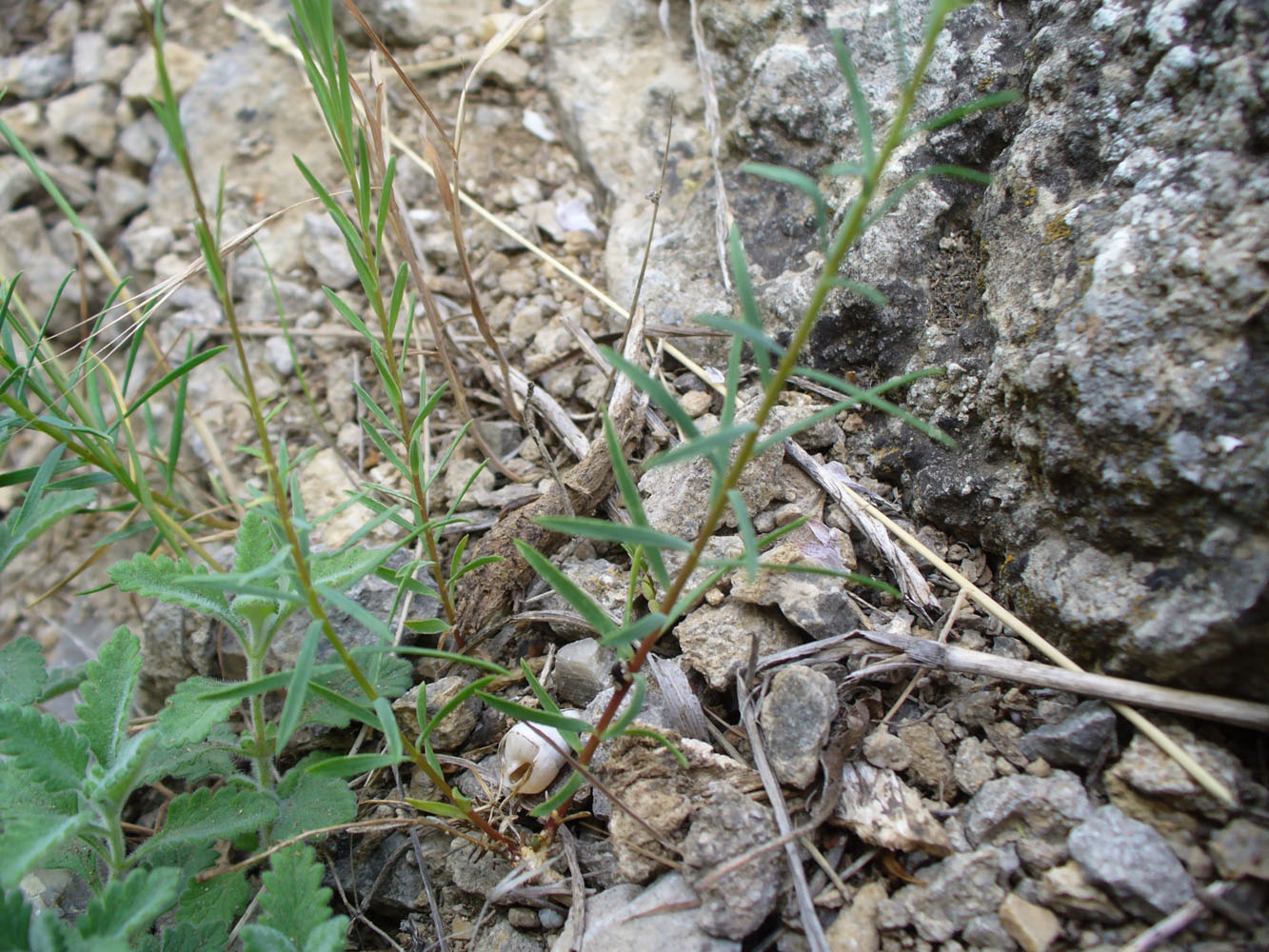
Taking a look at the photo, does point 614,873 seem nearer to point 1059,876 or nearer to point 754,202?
point 1059,876

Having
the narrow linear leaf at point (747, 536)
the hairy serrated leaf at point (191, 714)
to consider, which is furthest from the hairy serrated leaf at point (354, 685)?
the narrow linear leaf at point (747, 536)

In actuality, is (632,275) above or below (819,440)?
above

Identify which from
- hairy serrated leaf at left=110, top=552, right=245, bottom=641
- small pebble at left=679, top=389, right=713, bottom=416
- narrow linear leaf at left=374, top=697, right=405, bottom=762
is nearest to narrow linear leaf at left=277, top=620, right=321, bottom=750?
narrow linear leaf at left=374, top=697, right=405, bottom=762

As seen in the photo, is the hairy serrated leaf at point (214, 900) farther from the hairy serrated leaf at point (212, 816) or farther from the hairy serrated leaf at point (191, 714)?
the hairy serrated leaf at point (191, 714)

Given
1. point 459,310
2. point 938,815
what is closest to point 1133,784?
point 938,815

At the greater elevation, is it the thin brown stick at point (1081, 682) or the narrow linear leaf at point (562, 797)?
the thin brown stick at point (1081, 682)

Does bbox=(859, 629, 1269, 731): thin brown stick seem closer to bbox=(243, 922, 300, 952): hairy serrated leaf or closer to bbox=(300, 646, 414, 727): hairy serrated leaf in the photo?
bbox=(300, 646, 414, 727): hairy serrated leaf

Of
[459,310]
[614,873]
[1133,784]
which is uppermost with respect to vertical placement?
[459,310]

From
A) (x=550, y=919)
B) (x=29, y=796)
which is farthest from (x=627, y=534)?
(x=29, y=796)
